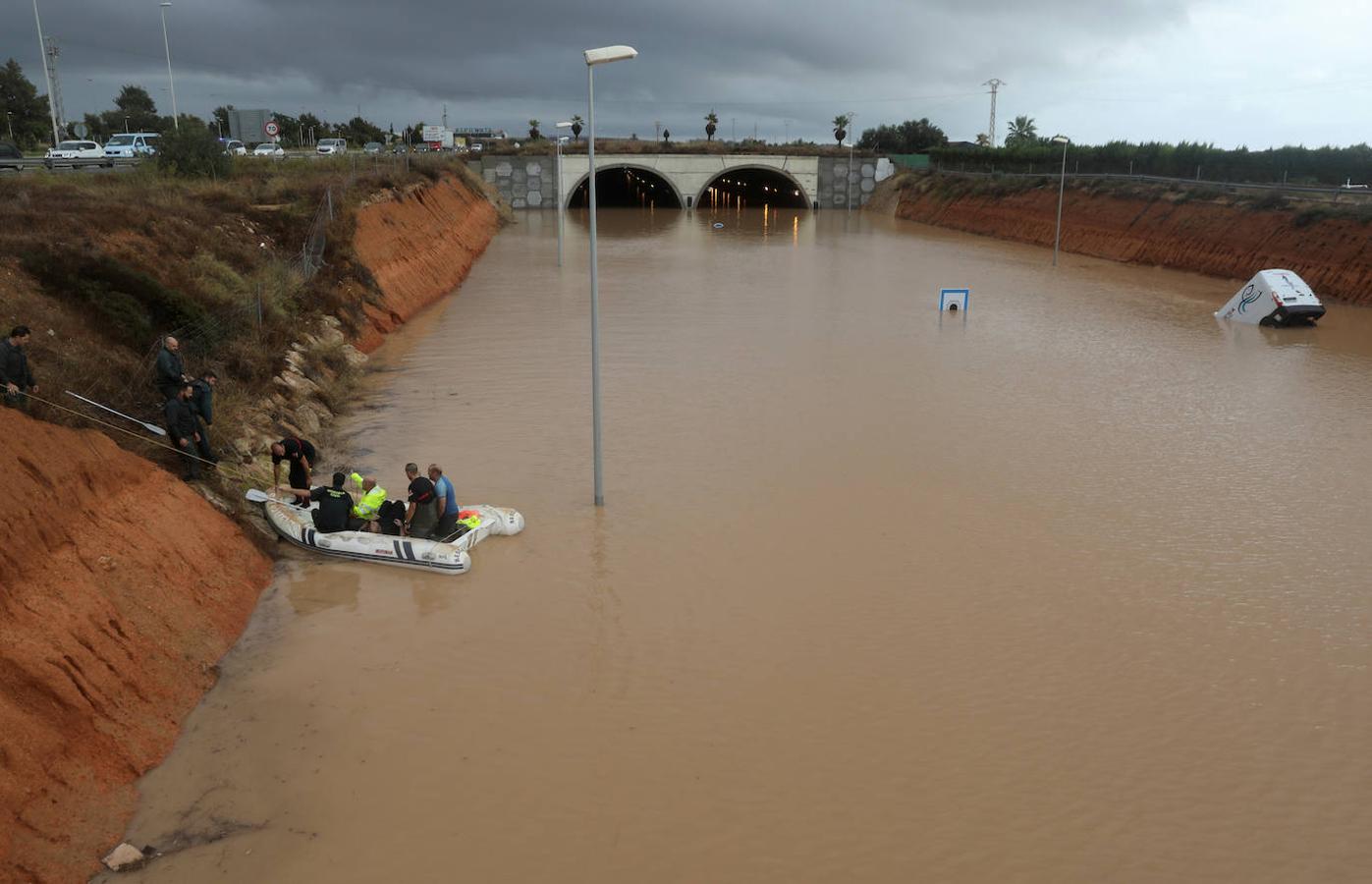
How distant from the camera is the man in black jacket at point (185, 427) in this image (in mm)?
12414

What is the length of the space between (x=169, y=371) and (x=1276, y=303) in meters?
31.8

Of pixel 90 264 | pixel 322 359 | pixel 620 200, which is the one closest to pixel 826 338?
pixel 322 359

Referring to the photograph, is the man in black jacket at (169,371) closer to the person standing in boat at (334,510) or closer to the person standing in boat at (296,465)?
the person standing in boat at (296,465)

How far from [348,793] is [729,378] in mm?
15553

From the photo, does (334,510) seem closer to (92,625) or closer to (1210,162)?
(92,625)

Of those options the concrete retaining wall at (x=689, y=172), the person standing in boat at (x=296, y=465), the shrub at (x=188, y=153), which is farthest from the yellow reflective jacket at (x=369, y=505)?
the concrete retaining wall at (x=689, y=172)

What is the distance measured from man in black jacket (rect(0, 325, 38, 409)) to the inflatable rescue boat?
10.4ft

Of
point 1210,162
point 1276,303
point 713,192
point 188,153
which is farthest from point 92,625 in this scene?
point 713,192

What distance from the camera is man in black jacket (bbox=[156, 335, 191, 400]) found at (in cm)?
1278

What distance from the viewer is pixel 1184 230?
45.5 meters

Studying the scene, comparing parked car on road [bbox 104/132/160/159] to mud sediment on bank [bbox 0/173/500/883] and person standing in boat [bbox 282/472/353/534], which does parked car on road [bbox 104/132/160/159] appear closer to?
mud sediment on bank [bbox 0/173/500/883]

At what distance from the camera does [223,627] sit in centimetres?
1067

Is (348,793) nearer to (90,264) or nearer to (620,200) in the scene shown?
(90,264)

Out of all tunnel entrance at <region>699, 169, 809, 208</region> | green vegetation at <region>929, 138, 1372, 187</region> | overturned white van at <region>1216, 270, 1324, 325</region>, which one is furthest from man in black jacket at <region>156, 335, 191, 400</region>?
tunnel entrance at <region>699, 169, 809, 208</region>
